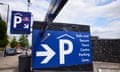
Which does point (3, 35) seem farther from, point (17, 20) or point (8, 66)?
point (17, 20)

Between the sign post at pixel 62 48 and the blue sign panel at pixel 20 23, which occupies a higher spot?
the blue sign panel at pixel 20 23

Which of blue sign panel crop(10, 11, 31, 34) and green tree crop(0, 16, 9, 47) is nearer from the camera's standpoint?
blue sign panel crop(10, 11, 31, 34)

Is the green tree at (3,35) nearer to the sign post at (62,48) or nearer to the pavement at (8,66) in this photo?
the pavement at (8,66)

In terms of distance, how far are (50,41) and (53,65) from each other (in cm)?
107

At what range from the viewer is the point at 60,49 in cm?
774

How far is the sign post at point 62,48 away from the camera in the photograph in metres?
7.30

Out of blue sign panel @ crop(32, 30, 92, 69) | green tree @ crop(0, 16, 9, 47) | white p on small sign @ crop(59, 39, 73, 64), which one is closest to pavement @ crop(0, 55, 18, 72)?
blue sign panel @ crop(32, 30, 92, 69)

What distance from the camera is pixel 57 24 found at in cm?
777

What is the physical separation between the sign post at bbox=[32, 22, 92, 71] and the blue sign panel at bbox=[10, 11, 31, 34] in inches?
136

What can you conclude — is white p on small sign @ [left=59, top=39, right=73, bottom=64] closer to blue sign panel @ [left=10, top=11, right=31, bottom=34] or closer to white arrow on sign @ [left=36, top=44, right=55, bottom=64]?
white arrow on sign @ [left=36, top=44, right=55, bottom=64]

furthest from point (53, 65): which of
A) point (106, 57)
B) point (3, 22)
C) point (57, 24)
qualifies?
point (3, 22)

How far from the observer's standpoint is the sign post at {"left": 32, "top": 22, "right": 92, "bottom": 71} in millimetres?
7297

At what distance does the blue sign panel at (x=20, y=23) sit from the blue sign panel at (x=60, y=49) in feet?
11.4

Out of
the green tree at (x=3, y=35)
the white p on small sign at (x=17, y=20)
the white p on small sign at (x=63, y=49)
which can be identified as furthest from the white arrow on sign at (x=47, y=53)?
the green tree at (x=3, y=35)
